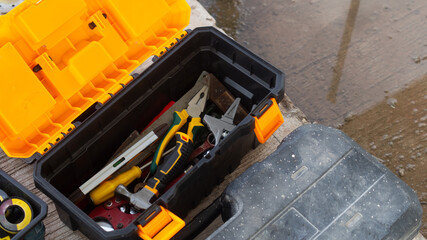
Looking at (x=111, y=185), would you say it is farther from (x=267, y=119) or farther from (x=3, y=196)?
(x=267, y=119)

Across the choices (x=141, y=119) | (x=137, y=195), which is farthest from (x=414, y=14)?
(x=137, y=195)

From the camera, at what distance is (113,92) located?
1605 millimetres

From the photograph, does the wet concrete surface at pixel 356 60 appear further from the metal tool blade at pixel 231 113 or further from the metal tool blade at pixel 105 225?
the metal tool blade at pixel 105 225

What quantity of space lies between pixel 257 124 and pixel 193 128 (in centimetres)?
23

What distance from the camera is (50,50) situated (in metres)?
1.50

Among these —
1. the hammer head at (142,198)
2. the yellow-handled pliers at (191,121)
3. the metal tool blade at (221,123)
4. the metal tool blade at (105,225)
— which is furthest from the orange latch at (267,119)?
the metal tool blade at (105,225)

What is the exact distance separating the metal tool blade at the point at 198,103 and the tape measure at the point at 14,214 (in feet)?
1.95

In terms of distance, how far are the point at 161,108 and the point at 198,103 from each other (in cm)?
13

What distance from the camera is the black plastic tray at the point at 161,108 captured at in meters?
1.48

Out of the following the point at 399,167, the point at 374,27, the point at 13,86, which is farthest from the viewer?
the point at 374,27

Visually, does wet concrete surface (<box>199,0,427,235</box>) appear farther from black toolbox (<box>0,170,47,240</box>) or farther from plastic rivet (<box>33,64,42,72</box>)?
black toolbox (<box>0,170,47,240</box>)

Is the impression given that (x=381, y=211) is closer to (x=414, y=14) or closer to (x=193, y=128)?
(x=193, y=128)

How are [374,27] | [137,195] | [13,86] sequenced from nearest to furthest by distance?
[13,86] → [137,195] → [374,27]

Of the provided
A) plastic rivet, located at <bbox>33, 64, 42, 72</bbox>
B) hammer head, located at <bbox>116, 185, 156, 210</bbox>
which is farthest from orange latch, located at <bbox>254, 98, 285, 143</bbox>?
plastic rivet, located at <bbox>33, 64, 42, 72</bbox>
